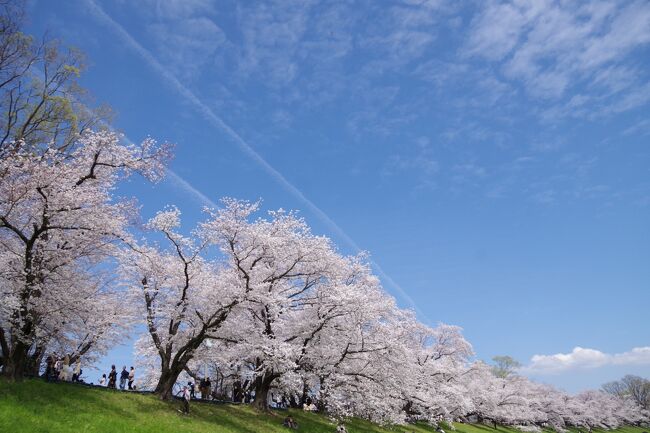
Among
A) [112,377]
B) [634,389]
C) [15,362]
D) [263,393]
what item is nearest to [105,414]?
[15,362]

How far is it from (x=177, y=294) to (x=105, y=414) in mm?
10129

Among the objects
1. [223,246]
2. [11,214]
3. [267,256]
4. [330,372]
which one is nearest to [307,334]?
[330,372]

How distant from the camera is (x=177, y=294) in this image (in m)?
30.4

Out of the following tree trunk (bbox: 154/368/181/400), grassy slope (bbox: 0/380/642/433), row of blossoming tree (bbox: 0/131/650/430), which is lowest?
grassy slope (bbox: 0/380/642/433)

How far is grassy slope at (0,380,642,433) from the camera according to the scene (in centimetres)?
1786

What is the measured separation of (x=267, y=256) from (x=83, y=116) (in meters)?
15.6

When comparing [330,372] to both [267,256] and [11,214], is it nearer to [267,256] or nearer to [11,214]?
[267,256]

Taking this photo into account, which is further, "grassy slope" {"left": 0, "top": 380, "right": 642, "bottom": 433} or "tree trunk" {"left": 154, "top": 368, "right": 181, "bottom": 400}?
"tree trunk" {"left": 154, "top": 368, "right": 181, "bottom": 400}

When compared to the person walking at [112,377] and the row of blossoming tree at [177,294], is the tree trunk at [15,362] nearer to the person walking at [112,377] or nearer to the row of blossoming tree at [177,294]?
the row of blossoming tree at [177,294]

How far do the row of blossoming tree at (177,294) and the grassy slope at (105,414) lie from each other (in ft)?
6.19

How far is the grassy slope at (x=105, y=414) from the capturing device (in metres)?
17.9

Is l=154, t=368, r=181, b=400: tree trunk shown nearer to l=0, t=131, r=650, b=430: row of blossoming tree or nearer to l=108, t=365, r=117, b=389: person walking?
l=0, t=131, r=650, b=430: row of blossoming tree

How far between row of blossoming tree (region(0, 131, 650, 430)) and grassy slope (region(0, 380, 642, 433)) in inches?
74.3

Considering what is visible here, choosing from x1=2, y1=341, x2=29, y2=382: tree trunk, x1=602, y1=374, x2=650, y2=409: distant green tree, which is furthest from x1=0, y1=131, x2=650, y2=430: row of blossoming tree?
x1=602, y1=374, x2=650, y2=409: distant green tree
